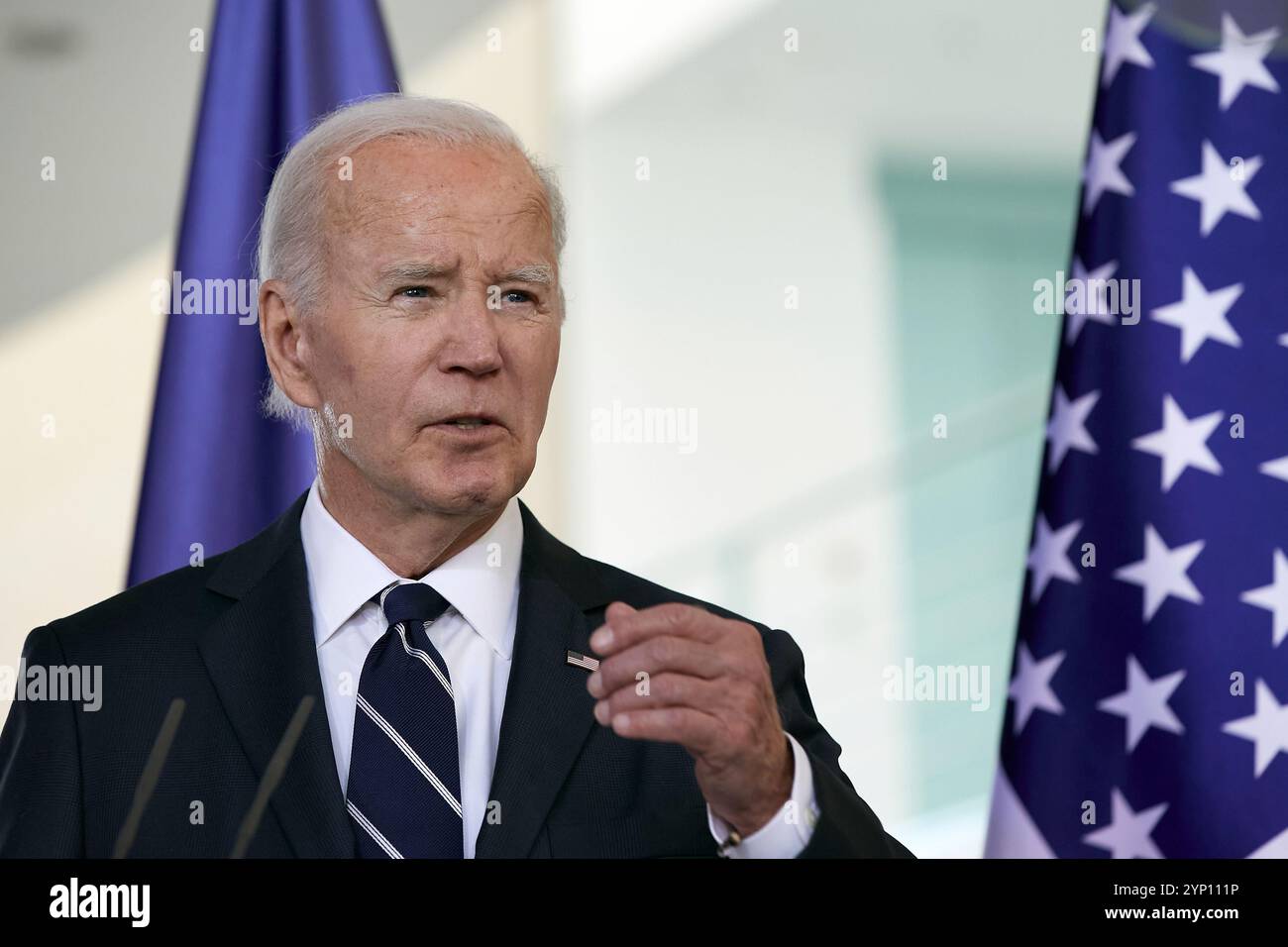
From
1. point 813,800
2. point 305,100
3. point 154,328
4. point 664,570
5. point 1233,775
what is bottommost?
point 1233,775

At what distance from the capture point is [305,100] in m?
2.88

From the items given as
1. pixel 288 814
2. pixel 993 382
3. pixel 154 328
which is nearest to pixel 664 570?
pixel 993 382

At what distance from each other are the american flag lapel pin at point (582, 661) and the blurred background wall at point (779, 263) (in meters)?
1.48

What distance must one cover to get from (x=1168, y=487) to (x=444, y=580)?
5.66 feet

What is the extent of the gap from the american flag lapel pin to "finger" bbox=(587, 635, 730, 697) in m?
0.28

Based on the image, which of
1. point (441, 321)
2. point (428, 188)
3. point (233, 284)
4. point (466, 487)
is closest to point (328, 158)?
point (428, 188)

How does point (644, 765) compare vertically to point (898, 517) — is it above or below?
below

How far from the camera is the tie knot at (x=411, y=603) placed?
173 cm

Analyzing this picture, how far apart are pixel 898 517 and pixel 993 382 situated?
1.49 feet

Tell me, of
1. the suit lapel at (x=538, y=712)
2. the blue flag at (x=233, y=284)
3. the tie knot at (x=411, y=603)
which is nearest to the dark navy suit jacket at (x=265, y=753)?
the suit lapel at (x=538, y=712)

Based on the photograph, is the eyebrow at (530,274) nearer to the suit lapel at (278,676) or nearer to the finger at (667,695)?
the suit lapel at (278,676)

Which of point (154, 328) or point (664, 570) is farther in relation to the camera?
point (664, 570)
